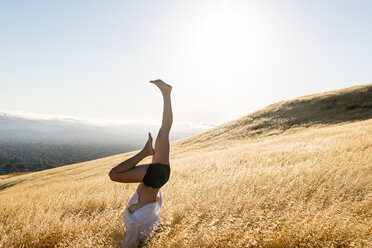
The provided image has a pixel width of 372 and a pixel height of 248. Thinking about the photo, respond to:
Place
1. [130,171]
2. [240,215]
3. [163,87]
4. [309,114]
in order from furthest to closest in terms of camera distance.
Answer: [309,114]
[163,87]
[240,215]
[130,171]

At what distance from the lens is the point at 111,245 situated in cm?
304

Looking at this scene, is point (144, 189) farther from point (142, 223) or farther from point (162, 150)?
point (162, 150)

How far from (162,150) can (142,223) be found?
106 centimetres

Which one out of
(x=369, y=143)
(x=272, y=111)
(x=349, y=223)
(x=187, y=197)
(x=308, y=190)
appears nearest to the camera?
(x=349, y=223)

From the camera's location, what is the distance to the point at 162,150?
126 inches

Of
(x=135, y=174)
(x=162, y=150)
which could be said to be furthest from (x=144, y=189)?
(x=162, y=150)

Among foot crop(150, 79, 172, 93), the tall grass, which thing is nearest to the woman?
the tall grass

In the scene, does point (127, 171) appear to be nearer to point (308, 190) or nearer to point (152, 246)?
point (152, 246)

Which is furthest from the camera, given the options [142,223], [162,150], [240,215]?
[240,215]

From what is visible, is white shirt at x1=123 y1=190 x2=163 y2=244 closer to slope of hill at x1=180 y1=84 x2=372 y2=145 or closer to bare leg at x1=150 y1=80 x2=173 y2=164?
bare leg at x1=150 y1=80 x2=173 y2=164

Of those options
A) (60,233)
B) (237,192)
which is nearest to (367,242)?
(237,192)

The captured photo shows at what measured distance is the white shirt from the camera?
294cm

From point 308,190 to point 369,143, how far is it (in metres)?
5.85

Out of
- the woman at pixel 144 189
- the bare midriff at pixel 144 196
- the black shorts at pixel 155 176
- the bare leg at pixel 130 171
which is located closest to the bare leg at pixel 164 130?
the woman at pixel 144 189
